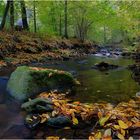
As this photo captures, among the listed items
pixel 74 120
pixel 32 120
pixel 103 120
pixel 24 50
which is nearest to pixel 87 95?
pixel 74 120

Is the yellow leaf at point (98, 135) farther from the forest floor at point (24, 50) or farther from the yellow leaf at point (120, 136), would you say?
the forest floor at point (24, 50)

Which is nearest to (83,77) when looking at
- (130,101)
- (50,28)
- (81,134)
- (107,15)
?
(130,101)

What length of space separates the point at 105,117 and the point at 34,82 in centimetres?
303

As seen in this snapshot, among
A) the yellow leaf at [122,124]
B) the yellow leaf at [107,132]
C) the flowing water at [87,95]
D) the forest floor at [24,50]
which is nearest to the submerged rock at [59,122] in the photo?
the flowing water at [87,95]

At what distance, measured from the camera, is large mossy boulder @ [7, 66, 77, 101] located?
771 centimetres

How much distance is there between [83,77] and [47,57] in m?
7.15

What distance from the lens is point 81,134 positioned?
5.32 m

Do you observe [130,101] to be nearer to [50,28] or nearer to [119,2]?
[119,2]

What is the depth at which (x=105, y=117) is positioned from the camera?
5.74 m

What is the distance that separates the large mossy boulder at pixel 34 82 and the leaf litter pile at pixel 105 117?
1271 millimetres

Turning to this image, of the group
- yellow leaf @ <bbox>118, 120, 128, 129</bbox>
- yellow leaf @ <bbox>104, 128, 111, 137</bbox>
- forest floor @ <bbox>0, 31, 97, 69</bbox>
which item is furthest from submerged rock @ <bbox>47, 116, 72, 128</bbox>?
forest floor @ <bbox>0, 31, 97, 69</bbox>

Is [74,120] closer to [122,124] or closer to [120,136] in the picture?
[122,124]

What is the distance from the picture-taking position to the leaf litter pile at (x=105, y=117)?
5.18m

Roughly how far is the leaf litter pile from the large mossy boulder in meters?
1.27
